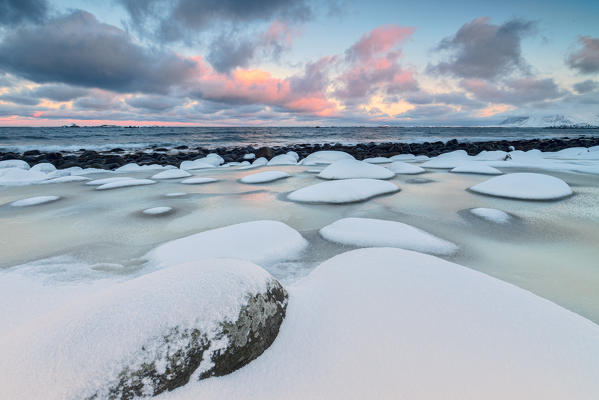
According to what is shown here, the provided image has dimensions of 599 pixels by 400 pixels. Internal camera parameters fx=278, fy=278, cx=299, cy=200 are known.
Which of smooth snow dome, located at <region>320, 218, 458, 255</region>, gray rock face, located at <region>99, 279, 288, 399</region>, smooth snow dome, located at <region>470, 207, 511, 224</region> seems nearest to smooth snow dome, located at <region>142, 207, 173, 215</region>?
smooth snow dome, located at <region>320, 218, 458, 255</region>

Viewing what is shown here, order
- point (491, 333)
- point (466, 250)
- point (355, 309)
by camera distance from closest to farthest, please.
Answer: point (491, 333)
point (355, 309)
point (466, 250)

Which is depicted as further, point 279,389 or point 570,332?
point 570,332

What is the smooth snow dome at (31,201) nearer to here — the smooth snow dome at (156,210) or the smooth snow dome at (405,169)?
the smooth snow dome at (156,210)

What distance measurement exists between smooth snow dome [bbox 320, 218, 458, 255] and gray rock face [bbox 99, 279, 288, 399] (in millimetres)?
1733

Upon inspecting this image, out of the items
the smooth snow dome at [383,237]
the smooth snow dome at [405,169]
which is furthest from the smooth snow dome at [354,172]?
the smooth snow dome at [383,237]

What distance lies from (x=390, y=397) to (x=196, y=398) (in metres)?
0.69

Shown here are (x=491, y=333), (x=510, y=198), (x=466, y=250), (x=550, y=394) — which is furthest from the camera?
(x=510, y=198)

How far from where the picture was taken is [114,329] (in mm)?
1041

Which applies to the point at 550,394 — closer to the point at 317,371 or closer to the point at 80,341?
the point at 317,371

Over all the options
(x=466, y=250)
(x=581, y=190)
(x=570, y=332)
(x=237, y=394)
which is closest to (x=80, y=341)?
(x=237, y=394)

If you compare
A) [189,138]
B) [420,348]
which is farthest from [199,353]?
[189,138]

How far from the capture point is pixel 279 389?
103 cm

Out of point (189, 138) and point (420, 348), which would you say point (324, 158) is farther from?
point (189, 138)

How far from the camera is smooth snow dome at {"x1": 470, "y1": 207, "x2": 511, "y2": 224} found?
363cm
